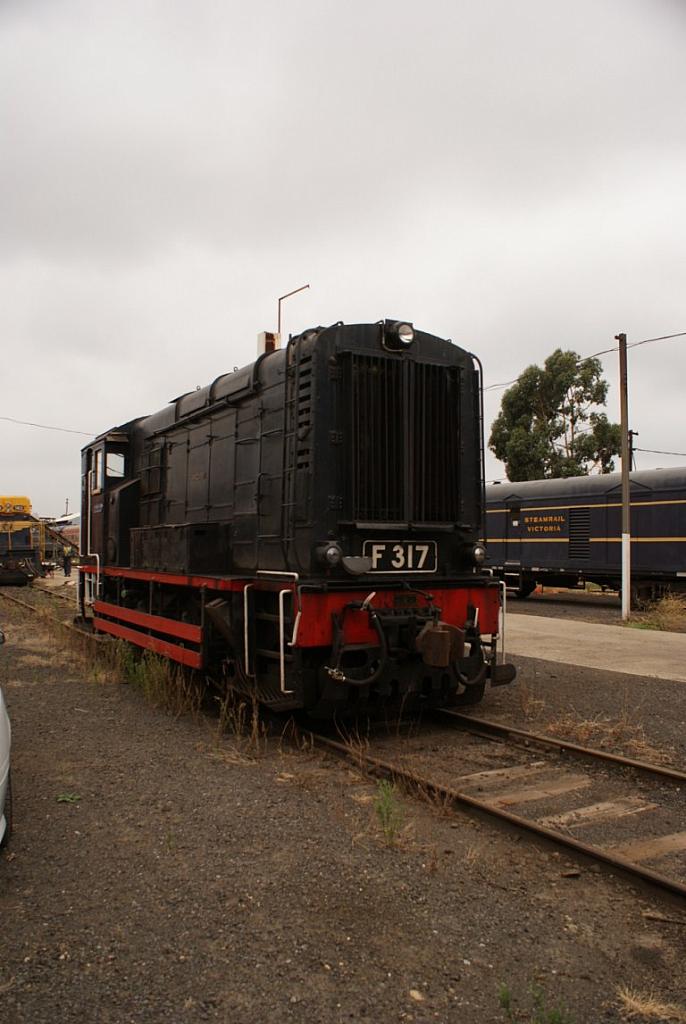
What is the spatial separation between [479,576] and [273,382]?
2.64 metres

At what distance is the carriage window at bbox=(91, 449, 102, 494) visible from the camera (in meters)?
10.7

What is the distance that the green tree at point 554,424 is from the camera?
33.1m

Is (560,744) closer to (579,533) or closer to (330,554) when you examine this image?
(330,554)

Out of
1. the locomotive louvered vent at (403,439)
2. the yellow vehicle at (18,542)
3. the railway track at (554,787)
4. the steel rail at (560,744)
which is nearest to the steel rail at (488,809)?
the railway track at (554,787)

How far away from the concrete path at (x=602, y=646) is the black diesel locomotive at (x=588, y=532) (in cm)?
380

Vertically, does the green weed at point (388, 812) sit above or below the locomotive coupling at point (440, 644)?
below

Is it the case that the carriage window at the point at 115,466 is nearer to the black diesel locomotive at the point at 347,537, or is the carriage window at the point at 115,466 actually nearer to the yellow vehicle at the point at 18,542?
the black diesel locomotive at the point at 347,537

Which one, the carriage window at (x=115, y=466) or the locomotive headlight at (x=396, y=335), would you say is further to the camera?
the carriage window at (x=115, y=466)

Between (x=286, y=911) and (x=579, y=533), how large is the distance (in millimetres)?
17142

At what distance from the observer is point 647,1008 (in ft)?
8.71

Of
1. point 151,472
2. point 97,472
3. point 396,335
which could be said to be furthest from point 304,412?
point 97,472

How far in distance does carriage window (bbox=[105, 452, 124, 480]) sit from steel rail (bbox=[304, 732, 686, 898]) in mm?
5804

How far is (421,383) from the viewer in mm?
6809

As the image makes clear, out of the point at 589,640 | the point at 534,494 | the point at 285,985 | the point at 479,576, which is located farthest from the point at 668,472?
the point at 285,985
